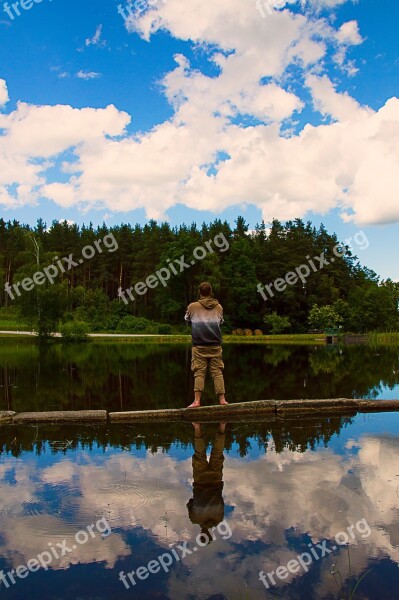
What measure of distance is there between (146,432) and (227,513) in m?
2.91

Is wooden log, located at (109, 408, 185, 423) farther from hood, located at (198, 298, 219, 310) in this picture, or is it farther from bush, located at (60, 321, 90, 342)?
bush, located at (60, 321, 90, 342)

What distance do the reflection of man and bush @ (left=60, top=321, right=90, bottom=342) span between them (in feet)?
99.7

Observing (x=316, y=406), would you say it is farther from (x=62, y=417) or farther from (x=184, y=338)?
(x=184, y=338)

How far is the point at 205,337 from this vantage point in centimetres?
744

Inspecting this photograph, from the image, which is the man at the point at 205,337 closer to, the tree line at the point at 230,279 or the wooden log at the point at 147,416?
the wooden log at the point at 147,416

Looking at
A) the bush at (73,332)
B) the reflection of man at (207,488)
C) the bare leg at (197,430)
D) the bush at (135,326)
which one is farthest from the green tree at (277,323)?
the reflection of man at (207,488)

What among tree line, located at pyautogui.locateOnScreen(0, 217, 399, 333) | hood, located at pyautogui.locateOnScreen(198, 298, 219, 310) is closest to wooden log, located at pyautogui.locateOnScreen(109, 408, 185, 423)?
hood, located at pyautogui.locateOnScreen(198, 298, 219, 310)

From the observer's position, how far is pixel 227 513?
3.94m

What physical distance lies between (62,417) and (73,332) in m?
29.0

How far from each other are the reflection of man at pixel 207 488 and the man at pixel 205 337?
145 centimetres

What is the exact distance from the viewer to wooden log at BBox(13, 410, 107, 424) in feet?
23.7

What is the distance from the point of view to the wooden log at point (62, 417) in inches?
285

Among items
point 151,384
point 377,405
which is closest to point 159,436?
point 377,405

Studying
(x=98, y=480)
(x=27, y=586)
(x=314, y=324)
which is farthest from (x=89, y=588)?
(x=314, y=324)
